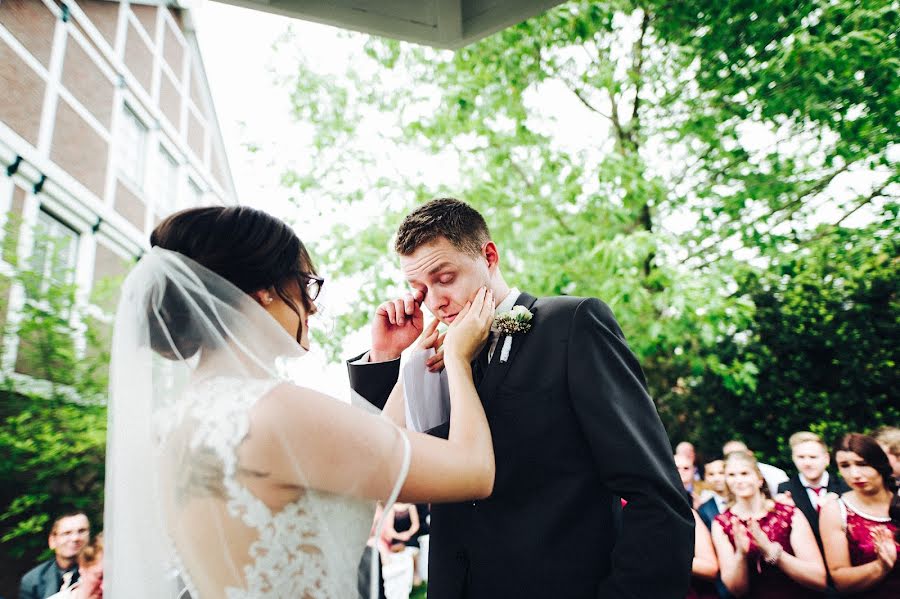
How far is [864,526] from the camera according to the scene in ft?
12.8

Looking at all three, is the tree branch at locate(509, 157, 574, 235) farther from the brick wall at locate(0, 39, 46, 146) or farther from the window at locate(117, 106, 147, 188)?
the window at locate(117, 106, 147, 188)

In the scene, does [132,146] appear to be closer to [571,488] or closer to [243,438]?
[243,438]

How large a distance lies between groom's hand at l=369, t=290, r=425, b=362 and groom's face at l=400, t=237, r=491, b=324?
17 cm

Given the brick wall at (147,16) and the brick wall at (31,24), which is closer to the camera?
the brick wall at (31,24)

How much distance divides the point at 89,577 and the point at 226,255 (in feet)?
12.2

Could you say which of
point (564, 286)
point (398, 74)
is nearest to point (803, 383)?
point (564, 286)

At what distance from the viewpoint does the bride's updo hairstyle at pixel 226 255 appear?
1.79m

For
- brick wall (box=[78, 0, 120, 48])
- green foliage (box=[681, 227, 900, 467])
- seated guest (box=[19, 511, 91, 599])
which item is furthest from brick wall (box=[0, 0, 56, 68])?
green foliage (box=[681, 227, 900, 467])

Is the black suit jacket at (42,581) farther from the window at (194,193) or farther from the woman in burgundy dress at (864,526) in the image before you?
the window at (194,193)

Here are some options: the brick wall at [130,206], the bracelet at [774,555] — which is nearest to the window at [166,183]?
the brick wall at [130,206]

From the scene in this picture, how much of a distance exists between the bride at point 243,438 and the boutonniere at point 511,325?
65 mm

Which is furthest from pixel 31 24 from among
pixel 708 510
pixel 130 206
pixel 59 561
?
pixel 708 510

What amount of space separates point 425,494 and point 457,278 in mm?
955

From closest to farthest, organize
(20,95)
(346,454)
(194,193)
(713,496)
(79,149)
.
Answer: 1. (346,454)
2. (713,496)
3. (20,95)
4. (79,149)
5. (194,193)
